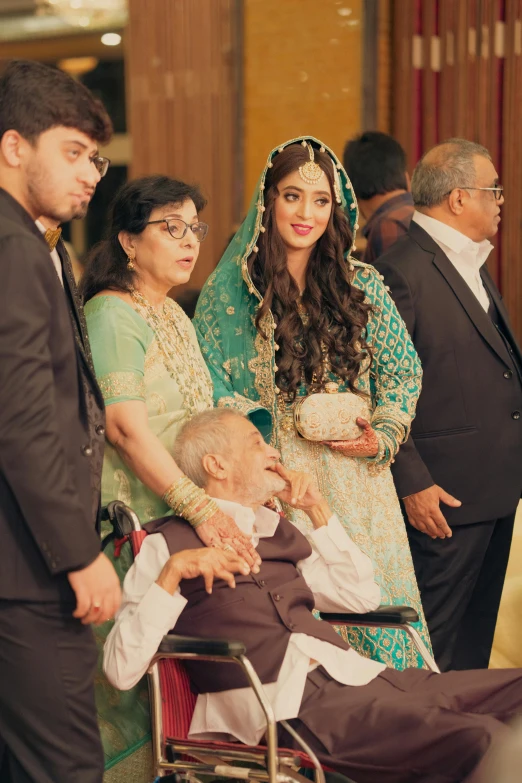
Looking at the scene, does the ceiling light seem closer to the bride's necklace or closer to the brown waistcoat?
the bride's necklace

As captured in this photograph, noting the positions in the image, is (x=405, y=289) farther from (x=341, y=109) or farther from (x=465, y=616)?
(x=341, y=109)

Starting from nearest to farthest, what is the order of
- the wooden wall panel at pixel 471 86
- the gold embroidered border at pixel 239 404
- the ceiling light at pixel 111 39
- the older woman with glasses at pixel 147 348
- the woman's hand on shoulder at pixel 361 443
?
1. the older woman with glasses at pixel 147 348
2. the gold embroidered border at pixel 239 404
3. the woman's hand on shoulder at pixel 361 443
4. the wooden wall panel at pixel 471 86
5. the ceiling light at pixel 111 39

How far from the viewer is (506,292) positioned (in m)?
6.00

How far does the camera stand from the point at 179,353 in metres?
2.77

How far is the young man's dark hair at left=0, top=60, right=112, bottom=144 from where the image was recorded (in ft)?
6.42

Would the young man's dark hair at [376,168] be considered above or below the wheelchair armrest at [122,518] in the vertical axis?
above

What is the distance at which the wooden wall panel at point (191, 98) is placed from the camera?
6422mm

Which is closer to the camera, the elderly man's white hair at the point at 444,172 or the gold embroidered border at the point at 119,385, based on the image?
the gold embroidered border at the point at 119,385

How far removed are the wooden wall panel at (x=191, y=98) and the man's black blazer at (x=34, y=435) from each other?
453 centimetres

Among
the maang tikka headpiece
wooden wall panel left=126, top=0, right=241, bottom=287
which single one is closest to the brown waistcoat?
the maang tikka headpiece

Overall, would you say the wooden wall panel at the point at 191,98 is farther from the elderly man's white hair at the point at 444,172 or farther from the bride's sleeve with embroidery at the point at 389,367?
the bride's sleeve with embroidery at the point at 389,367

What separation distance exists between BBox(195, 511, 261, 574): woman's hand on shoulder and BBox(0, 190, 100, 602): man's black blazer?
0.48 meters

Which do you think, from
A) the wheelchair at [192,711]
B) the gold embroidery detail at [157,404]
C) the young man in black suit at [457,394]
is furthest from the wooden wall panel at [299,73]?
the wheelchair at [192,711]

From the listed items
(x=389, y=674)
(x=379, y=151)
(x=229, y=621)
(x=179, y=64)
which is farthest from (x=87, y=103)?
(x=179, y=64)
